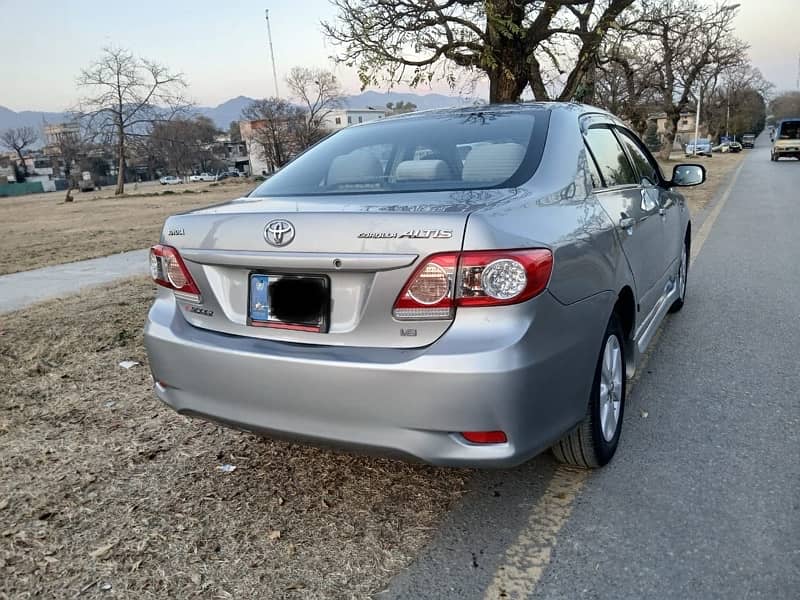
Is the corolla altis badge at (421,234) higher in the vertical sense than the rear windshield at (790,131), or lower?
lower

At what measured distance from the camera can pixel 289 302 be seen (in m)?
2.31

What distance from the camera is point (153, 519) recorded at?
2.63 metres

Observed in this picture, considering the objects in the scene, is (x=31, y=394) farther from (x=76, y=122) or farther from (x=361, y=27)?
(x=76, y=122)

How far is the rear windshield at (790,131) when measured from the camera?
122ft

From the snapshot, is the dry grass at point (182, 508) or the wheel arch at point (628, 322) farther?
the wheel arch at point (628, 322)

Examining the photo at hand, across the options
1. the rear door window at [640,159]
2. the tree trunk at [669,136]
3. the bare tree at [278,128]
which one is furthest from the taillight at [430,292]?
the bare tree at [278,128]

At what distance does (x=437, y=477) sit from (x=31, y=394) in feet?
9.21

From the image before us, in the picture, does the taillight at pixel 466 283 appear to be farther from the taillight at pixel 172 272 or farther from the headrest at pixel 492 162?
the taillight at pixel 172 272

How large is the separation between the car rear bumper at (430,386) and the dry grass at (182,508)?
458 millimetres

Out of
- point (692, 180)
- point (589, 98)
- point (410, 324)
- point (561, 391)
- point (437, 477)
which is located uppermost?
point (589, 98)

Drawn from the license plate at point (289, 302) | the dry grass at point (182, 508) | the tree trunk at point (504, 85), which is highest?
the tree trunk at point (504, 85)

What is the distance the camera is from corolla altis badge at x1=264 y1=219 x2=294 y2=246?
2257 mm

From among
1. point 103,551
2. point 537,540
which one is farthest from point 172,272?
point 537,540

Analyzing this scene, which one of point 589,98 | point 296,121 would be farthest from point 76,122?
point 589,98
